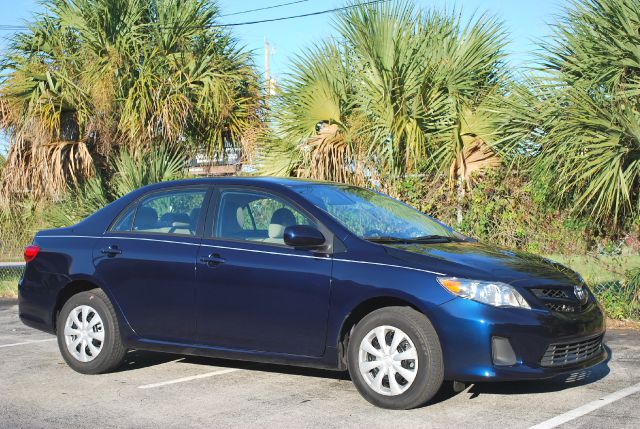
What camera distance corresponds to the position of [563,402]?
6418 mm

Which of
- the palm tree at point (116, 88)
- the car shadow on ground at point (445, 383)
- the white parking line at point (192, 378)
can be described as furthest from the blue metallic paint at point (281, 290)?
the palm tree at point (116, 88)

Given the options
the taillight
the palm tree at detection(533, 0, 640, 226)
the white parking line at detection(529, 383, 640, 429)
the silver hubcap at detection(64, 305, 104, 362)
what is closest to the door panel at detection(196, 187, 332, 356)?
the silver hubcap at detection(64, 305, 104, 362)

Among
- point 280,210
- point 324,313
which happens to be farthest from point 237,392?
point 280,210

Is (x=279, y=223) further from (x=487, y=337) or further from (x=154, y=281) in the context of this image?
(x=487, y=337)

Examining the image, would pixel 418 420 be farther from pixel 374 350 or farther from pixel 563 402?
pixel 563 402

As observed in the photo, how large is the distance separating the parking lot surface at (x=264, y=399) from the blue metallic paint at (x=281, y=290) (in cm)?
28

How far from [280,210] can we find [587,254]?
4.61m

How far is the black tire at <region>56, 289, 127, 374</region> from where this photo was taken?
7.57 metres

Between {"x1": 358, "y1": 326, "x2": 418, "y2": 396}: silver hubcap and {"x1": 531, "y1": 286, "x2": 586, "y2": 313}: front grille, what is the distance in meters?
0.93

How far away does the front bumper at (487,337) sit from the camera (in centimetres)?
599

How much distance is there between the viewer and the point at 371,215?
7.31 m

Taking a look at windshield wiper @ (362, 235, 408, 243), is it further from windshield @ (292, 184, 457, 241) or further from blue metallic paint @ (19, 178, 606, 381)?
blue metallic paint @ (19, 178, 606, 381)

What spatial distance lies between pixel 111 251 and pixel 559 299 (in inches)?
141

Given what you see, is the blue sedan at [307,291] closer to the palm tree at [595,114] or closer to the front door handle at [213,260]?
the front door handle at [213,260]
